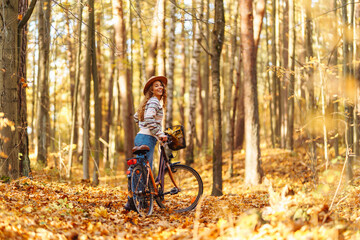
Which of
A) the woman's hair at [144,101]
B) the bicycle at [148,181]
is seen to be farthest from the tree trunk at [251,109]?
the woman's hair at [144,101]

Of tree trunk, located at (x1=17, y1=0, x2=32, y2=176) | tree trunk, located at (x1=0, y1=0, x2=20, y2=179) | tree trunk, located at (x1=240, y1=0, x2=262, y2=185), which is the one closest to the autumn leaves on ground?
tree trunk, located at (x1=0, y1=0, x2=20, y2=179)

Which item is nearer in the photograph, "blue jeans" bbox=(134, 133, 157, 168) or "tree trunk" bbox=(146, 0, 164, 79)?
"blue jeans" bbox=(134, 133, 157, 168)

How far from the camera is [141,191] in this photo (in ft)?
19.8

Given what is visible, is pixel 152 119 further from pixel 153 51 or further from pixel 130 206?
pixel 153 51

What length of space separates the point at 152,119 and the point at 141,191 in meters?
1.18

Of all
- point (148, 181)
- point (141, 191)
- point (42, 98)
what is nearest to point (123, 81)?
point (42, 98)

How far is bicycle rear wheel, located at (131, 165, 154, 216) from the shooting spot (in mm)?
6027

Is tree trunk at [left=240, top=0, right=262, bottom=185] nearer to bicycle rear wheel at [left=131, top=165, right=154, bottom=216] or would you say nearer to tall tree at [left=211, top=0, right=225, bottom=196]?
tall tree at [left=211, top=0, right=225, bottom=196]

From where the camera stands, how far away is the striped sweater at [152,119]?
20.5ft

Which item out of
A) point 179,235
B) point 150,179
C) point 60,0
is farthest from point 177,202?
point 60,0

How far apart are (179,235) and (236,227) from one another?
0.71m

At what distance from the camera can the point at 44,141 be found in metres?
14.6

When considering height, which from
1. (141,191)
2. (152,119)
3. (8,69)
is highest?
(8,69)

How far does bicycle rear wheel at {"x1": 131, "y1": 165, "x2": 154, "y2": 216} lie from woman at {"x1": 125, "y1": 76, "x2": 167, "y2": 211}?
0.57ft
